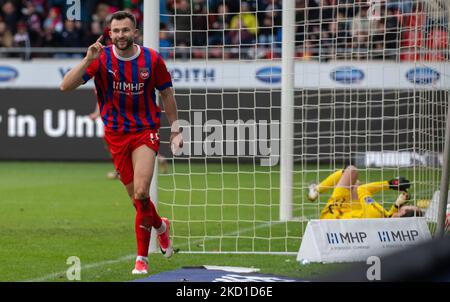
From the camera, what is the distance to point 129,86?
7512 mm

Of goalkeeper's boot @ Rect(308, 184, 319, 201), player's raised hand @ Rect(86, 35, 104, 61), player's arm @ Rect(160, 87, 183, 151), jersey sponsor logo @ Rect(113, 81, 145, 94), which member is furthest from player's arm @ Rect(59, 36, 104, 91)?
goalkeeper's boot @ Rect(308, 184, 319, 201)

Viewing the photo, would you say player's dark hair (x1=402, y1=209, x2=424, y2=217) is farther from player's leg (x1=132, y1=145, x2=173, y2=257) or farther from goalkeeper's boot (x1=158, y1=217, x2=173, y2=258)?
player's leg (x1=132, y1=145, x2=173, y2=257)

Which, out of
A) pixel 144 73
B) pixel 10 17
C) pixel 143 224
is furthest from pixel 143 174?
pixel 10 17

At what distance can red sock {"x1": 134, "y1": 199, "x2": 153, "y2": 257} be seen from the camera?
7.43 meters

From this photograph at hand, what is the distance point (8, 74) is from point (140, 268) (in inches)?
657

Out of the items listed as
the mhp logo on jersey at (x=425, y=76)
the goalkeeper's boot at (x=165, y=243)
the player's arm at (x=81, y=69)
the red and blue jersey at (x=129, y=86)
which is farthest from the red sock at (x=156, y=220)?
the mhp logo on jersey at (x=425, y=76)

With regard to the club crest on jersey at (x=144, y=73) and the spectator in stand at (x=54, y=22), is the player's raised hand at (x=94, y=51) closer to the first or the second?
the club crest on jersey at (x=144, y=73)

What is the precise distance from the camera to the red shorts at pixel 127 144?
755 centimetres

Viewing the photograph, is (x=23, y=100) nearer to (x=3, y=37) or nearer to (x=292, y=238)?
(x=3, y=37)

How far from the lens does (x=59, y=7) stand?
84.0ft

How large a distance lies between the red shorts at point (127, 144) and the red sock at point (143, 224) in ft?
0.86

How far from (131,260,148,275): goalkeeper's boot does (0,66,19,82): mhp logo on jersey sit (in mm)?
16579

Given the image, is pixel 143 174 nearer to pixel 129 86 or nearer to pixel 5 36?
pixel 129 86

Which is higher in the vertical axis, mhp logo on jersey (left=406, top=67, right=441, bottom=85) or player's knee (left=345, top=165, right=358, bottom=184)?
mhp logo on jersey (left=406, top=67, right=441, bottom=85)
